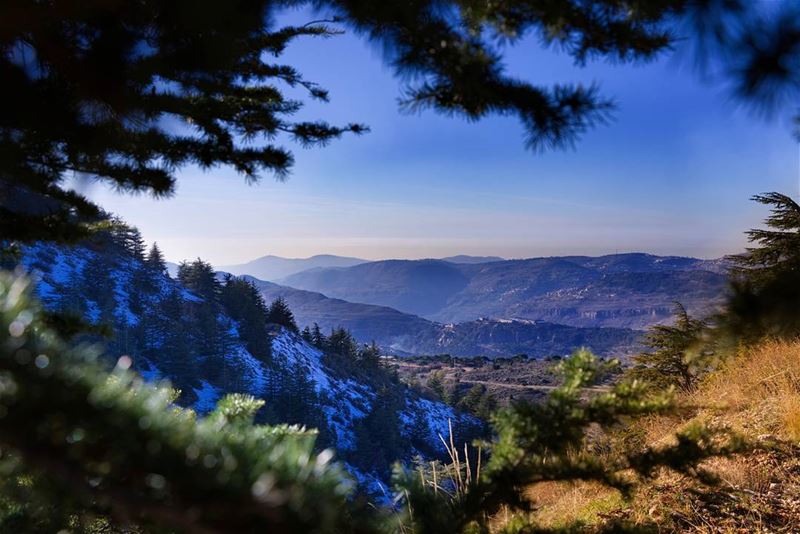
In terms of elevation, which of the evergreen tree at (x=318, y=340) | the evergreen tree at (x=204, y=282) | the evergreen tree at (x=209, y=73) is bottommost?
the evergreen tree at (x=318, y=340)

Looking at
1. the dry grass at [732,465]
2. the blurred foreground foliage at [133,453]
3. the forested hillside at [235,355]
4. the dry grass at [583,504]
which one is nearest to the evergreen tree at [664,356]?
the dry grass at [732,465]

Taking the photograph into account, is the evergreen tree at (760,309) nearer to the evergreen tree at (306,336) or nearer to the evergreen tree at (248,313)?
the evergreen tree at (248,313)

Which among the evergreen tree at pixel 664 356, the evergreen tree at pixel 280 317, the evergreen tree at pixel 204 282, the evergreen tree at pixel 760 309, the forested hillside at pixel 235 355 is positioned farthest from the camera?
the evergreen tree at pixel 280 317

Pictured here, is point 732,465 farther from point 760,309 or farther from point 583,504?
point 760,309

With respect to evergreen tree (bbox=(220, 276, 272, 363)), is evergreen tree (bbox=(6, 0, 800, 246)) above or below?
above

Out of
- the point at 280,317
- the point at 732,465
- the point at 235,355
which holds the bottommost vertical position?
the point at 235,355

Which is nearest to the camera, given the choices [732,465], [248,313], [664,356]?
[732,465]

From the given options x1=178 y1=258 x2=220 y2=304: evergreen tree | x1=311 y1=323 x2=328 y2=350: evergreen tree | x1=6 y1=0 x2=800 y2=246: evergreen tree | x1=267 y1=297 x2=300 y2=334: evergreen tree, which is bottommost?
x1=311 y1=323 x2=328 y2=350: evergreen tree

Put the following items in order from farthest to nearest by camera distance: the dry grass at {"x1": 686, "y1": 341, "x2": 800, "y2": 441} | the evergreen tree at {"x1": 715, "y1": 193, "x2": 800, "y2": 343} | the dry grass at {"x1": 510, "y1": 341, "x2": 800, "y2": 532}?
the dry grass at {"x1": 686, "y1": 341, "x2": 800, "y2": 441}
the dry grass at {"x1": 510, "y1": 341, "x2": 800, "y2": 532}
the evergreen tree at {"x1": 715, "y1": 193, "x2": 800, "y2": 343}

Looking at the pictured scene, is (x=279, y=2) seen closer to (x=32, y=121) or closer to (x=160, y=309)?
(x=32, y=121)

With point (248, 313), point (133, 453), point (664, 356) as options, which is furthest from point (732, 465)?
point (248, 313)

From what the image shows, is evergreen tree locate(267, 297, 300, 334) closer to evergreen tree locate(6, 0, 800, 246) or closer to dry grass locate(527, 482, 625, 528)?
dry grass locate(527, 482, 625, 528)

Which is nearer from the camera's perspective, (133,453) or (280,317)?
(133,453)

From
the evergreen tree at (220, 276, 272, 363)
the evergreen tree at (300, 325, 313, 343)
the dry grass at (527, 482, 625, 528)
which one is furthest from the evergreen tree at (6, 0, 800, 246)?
the evergreen tree at (300, 325, 313, 343)
